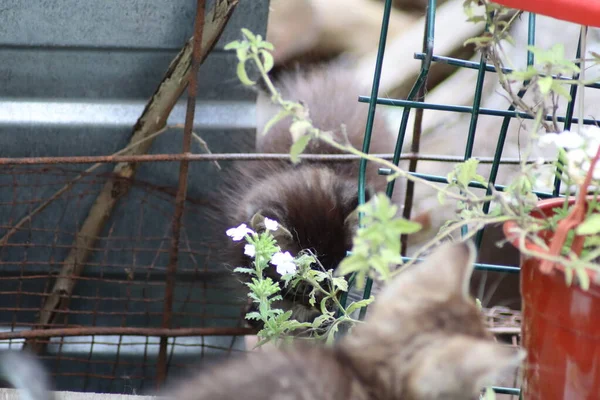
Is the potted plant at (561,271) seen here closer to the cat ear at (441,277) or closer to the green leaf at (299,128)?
the cat ear at (441,277)

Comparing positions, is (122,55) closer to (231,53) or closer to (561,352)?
(231,53)

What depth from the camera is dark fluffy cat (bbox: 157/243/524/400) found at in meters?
0.59

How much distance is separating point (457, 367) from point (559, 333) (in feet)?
0.89

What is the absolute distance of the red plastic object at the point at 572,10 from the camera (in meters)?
0.81

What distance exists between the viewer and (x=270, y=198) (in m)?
2.02

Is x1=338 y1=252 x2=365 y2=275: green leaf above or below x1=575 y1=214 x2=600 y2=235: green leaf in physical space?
below

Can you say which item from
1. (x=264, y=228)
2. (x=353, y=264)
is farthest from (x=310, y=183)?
(x=353, y=264)

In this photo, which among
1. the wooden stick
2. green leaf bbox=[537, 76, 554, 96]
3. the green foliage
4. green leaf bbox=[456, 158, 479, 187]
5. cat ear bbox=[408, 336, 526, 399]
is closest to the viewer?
cat ear bbox=[408, 336, 526, 399]

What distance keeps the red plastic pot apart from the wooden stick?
108 cm

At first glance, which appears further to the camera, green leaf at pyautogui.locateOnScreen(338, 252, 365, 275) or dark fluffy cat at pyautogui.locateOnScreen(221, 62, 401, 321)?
dark fluffy cat at pyautogui.locateOnScreen(221, 62, 401, 321)

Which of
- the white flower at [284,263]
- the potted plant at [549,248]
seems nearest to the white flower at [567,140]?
the potted plant at [549,248]

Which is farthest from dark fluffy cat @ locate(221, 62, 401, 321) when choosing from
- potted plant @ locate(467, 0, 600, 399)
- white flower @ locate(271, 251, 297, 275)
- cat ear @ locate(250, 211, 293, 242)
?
potted plant @ locate(467, 0, 600, 399)

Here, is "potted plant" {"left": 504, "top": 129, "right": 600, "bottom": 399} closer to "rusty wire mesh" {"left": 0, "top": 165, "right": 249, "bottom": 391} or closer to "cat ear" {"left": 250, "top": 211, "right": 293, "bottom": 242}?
"cat ear" {"left": 250, "top": 211, "right": 293, "bottom": 242}

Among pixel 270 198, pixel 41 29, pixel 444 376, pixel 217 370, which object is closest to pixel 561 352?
pixel 444 376
